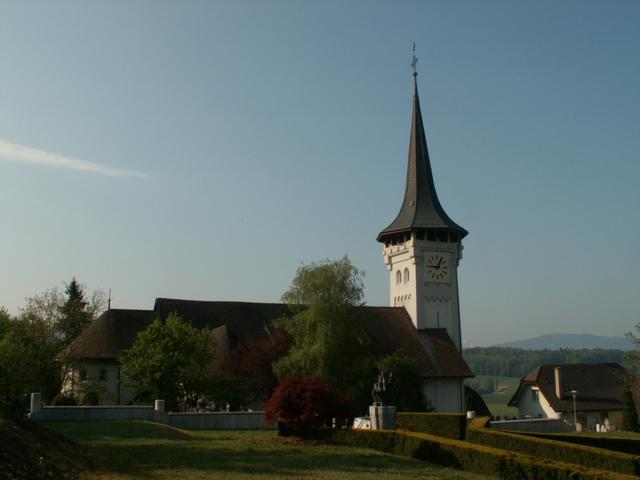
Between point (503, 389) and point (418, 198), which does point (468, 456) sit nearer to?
point (418, 198)

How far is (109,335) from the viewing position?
45.9 m

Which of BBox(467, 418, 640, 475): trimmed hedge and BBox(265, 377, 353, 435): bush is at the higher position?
BBox(265, 377, 353, 435): bush

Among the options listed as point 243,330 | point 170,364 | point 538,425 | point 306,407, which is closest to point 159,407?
point 170,364

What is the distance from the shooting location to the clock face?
180ft

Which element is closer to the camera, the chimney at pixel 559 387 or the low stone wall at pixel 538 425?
the low stone wall at pixel 538 425

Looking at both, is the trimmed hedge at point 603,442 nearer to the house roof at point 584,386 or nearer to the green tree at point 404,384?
the green tree at point 404,384

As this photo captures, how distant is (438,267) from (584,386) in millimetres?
14902

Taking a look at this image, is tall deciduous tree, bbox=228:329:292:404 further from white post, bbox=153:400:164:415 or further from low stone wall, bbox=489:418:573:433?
low stone wall, bbox=489:418:573:433

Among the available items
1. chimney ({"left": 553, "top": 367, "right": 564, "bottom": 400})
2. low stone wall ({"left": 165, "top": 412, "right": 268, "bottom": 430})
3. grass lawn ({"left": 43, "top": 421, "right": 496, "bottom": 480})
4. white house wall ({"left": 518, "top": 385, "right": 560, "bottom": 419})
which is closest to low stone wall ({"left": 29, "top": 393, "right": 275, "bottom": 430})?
low stone wall ({"left": 165, "top": 412, "right": 268, "bottom": 430})

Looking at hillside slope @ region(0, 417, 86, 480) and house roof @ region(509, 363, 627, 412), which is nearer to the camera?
hillside slope @ region(0, 417, 86, 480)

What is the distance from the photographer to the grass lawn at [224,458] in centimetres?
1739

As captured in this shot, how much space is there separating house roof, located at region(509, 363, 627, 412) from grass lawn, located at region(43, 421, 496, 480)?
34235mm

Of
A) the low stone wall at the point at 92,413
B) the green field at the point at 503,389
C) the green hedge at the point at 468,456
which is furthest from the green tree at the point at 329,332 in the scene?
the green field at the point at 503,389

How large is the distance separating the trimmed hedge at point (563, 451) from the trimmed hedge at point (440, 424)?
1161 millimetres
